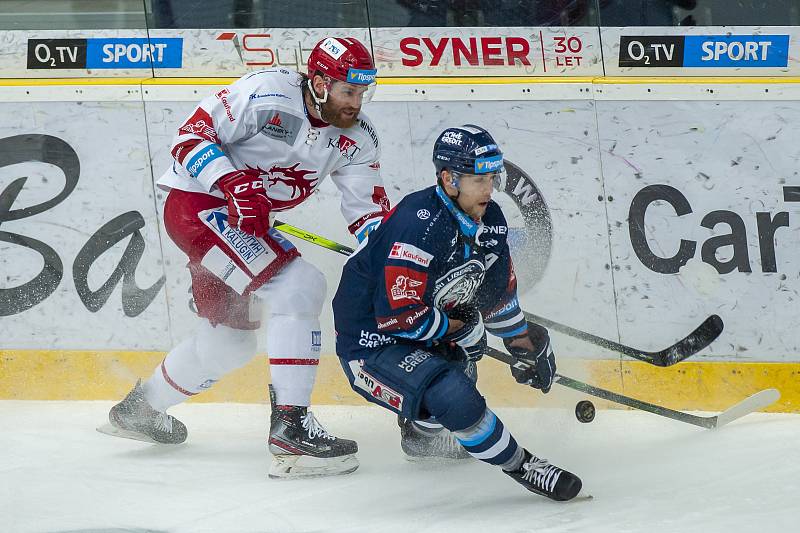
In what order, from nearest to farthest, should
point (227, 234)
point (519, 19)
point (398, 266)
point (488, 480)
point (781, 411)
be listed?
point (398, 266), point (488, 480), point (227, 234), point (781, 411), point (519, 19)

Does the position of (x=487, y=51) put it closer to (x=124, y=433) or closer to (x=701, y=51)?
(x=701, y=51)

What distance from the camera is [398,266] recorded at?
3.01 m

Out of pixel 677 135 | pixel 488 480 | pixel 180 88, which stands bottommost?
pixel 488 480

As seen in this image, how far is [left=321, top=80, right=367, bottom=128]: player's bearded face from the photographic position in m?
3.41

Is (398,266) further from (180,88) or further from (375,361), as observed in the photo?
(180,88)

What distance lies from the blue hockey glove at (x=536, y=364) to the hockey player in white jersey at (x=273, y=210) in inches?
22.8

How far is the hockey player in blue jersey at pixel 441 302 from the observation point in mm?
2980

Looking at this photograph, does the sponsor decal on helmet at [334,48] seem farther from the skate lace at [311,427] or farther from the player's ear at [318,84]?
the skate lace at [311,427]

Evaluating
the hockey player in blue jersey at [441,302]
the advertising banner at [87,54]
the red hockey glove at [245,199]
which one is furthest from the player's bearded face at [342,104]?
the advertising banner at [87,54]

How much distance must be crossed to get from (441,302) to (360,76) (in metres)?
0.74

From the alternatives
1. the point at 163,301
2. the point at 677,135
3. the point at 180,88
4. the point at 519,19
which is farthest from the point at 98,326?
the point at 677,135

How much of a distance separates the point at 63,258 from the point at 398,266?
1899mm

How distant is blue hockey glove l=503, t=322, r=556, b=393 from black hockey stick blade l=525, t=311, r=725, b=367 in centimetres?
59

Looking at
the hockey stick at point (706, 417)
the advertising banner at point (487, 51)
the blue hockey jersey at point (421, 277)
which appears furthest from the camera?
the advertising banner at point (487, 51)
